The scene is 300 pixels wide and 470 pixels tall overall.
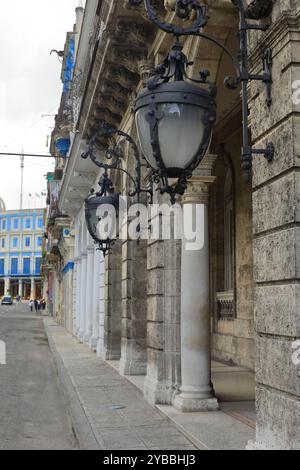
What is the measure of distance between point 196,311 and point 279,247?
3.54 m

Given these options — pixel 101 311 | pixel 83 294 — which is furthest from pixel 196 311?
pixel 83 294

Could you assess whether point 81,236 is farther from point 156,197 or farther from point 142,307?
point 156,197

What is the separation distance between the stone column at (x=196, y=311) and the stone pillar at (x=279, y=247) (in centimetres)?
293

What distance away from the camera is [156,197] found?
28.4 feet

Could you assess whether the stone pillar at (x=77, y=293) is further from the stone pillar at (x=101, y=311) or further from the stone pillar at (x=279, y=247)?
the stone pillar at (x=279, y=247)

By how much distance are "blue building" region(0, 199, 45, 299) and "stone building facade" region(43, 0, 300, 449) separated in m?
89.0

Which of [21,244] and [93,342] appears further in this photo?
[21,244]

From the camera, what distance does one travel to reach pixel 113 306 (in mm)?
13727

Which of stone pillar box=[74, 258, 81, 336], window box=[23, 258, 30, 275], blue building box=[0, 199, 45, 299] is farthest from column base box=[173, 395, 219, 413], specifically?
window box=[23, 258, 30, 275]

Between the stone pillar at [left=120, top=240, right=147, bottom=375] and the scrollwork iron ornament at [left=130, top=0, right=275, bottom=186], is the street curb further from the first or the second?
the scrollwork iron ornament at [left=130, top=0, right=275, bottom=186]

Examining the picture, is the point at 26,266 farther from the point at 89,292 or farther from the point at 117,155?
the point at 117,155

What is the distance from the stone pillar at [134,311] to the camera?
11.1 m

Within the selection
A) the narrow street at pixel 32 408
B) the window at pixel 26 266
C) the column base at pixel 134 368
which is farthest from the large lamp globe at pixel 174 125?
the window at pixel 26 266

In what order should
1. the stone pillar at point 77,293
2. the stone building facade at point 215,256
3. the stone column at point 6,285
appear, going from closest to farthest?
1. the stone building facade at point 215,256
2. the stone pillar at point 77,293
3. the stone column at point 6,285
